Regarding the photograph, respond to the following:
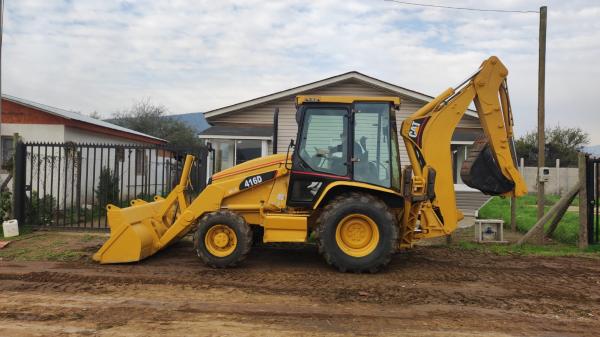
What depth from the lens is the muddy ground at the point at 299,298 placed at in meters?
4.58

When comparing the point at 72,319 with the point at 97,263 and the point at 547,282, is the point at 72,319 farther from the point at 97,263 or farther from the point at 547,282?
the point at 547,282

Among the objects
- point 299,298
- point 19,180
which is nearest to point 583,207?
point 299,298

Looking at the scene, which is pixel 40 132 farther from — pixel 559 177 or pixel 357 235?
pixel 559 177

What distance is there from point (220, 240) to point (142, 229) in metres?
1.33

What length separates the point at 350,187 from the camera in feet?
22.6

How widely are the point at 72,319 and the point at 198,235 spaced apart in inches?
91.9

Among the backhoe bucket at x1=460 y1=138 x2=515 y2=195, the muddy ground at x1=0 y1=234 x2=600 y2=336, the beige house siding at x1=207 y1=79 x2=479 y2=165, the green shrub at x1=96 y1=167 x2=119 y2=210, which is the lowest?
the muddy ground at x1=0 y1=234 x2=600 y2=336

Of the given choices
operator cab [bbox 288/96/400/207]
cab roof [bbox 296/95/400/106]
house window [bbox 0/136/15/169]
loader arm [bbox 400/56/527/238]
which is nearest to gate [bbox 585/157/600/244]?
loader arm [bbox 400/56/527/238]

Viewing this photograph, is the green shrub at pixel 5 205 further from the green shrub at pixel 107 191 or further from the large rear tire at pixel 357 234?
Result: the large rear tire at pixel 357 234

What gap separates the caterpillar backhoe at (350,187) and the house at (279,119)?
7112mm

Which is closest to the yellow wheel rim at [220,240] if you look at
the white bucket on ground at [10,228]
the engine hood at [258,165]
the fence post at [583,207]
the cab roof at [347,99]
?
the engine hood at [258,165]

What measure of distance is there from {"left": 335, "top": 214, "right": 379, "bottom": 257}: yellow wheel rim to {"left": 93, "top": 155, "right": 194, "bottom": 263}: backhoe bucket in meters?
2.47

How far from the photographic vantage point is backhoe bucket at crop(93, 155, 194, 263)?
7152 mm

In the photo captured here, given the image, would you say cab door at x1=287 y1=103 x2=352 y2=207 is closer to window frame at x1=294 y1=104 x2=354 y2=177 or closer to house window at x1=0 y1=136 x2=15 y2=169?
window frame at x1=294 y1=104 x2=354 y2=177
